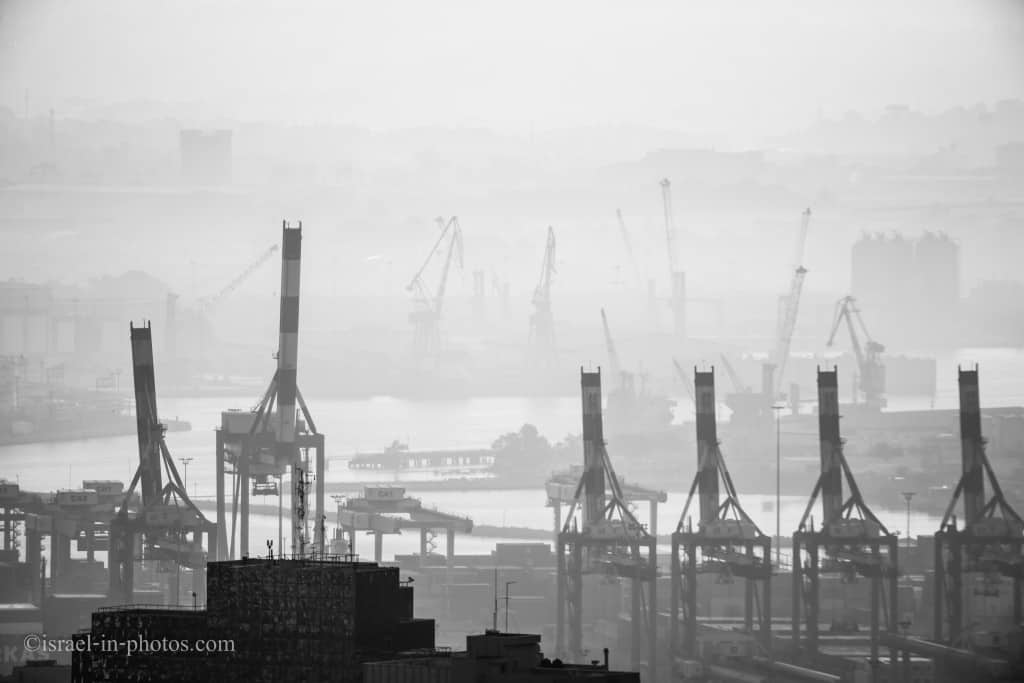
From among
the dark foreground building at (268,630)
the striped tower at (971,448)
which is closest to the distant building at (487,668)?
the dark foreground building at (268,630)

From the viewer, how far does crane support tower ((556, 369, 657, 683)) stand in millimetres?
59781

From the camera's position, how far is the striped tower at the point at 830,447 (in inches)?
2598

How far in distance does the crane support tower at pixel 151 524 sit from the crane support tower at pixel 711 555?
11890 millimetres

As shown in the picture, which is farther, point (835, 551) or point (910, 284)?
point (910, 284)

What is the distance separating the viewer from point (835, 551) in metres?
63.7

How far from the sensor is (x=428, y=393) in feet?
595

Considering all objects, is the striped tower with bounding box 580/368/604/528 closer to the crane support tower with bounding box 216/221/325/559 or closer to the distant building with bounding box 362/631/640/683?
the crane support tower with bounding box 216/221/325/559

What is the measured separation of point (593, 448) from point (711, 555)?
5215 millimetres

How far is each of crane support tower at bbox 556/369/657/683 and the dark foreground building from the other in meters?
27.5

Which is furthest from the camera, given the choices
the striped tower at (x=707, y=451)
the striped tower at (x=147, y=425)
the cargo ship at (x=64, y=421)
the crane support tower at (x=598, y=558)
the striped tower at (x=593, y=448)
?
the cargo ship at (x=64, y=421)

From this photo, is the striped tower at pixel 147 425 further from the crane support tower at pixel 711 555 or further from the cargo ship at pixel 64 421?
the cargo ship at pixel 64 421

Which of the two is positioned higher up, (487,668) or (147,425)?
(147,425)

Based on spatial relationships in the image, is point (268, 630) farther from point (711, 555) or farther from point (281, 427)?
point (281, 427)

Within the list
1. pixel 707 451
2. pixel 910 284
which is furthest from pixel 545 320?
pixel 707 451
